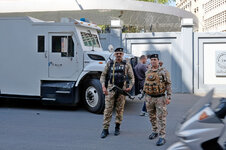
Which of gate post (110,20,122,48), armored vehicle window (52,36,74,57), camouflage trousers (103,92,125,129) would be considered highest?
gate post (110,20,122,48)

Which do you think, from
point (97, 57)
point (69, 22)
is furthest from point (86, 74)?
point (69, 22)

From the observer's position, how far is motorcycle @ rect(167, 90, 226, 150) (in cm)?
271

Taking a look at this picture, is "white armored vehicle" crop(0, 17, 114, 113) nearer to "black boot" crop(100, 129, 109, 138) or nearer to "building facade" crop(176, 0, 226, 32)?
"black boot" crop(100, 129, 109, 138)

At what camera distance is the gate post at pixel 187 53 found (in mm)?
13398

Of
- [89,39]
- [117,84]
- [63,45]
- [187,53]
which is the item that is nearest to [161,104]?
[117,84]

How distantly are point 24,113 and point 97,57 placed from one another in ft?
9.13

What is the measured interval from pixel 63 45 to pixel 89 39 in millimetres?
1032

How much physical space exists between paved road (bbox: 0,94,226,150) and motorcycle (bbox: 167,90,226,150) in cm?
278

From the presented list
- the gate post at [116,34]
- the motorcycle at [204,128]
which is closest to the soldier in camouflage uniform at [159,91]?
the motorcycle at [204,128]

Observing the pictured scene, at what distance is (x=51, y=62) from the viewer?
9172 millimetres

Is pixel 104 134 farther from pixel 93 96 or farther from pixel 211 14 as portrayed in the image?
pixel 211 14

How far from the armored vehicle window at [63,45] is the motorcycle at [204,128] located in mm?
6610

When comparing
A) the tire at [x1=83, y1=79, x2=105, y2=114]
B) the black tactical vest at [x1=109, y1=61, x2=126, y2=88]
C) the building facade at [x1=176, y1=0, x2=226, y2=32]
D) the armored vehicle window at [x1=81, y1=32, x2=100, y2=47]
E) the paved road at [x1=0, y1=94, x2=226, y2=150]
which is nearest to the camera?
the paved road at [x1=0, y1=94, x2=226, y2=150]

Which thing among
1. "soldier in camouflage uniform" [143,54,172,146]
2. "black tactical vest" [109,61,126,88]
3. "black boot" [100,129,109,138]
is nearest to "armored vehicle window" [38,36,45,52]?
"black tactical vest" [109,61,126,88]
